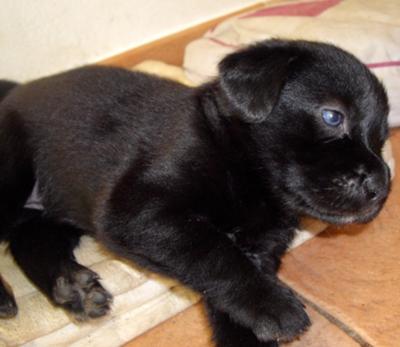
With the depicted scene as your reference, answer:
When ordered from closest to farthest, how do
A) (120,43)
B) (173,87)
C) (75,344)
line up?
(75,344) → (173,87) → (120,43)

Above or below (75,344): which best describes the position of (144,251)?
above

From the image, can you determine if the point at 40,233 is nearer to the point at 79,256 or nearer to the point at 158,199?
the point at 79,256

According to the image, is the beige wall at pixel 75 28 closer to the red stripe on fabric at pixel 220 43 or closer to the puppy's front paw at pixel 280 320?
the red stripe on fabric at pixel 220 43

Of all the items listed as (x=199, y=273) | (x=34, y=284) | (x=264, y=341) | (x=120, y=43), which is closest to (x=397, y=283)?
(x=264, y=341)

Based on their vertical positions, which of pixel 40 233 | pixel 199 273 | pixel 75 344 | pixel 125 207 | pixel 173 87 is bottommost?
pixel 75 344

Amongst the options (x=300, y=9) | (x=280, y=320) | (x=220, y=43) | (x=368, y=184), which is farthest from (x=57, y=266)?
(x=300, y=9)

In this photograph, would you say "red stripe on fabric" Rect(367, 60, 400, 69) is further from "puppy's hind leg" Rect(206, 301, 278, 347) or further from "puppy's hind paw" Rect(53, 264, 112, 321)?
"puppy's hind paw" Rect(53, 264, 112, 321)
